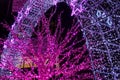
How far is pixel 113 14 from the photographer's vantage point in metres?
2.89

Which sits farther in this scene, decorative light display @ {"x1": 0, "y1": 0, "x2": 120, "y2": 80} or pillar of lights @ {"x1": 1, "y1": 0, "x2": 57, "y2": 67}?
pillar of lights @ {"x1": 1, "y1": 0, "x2": 57, "y2": 67}

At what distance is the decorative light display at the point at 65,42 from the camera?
2.83 m

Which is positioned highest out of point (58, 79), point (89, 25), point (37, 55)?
point (89, 25)

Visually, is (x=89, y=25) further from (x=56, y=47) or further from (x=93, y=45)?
(x=56, y=47)

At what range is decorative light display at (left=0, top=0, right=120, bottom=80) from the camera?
9.29 ft

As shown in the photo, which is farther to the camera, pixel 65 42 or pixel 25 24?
pixel 65 42

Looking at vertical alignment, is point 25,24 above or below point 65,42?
above

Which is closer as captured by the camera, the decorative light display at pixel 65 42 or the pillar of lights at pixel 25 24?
the decorative light display at pixel 65 42

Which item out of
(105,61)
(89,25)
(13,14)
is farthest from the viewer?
(13,14)

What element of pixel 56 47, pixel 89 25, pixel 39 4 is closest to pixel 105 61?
pixel 89 25

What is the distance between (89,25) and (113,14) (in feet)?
0.96

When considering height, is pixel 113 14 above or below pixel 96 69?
above

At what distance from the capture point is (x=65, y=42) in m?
7.70

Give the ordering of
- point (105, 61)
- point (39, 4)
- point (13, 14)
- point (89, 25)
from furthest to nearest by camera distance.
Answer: point (13, 14)
point (39, 4)
point (89, 25)
point (105, 61)
